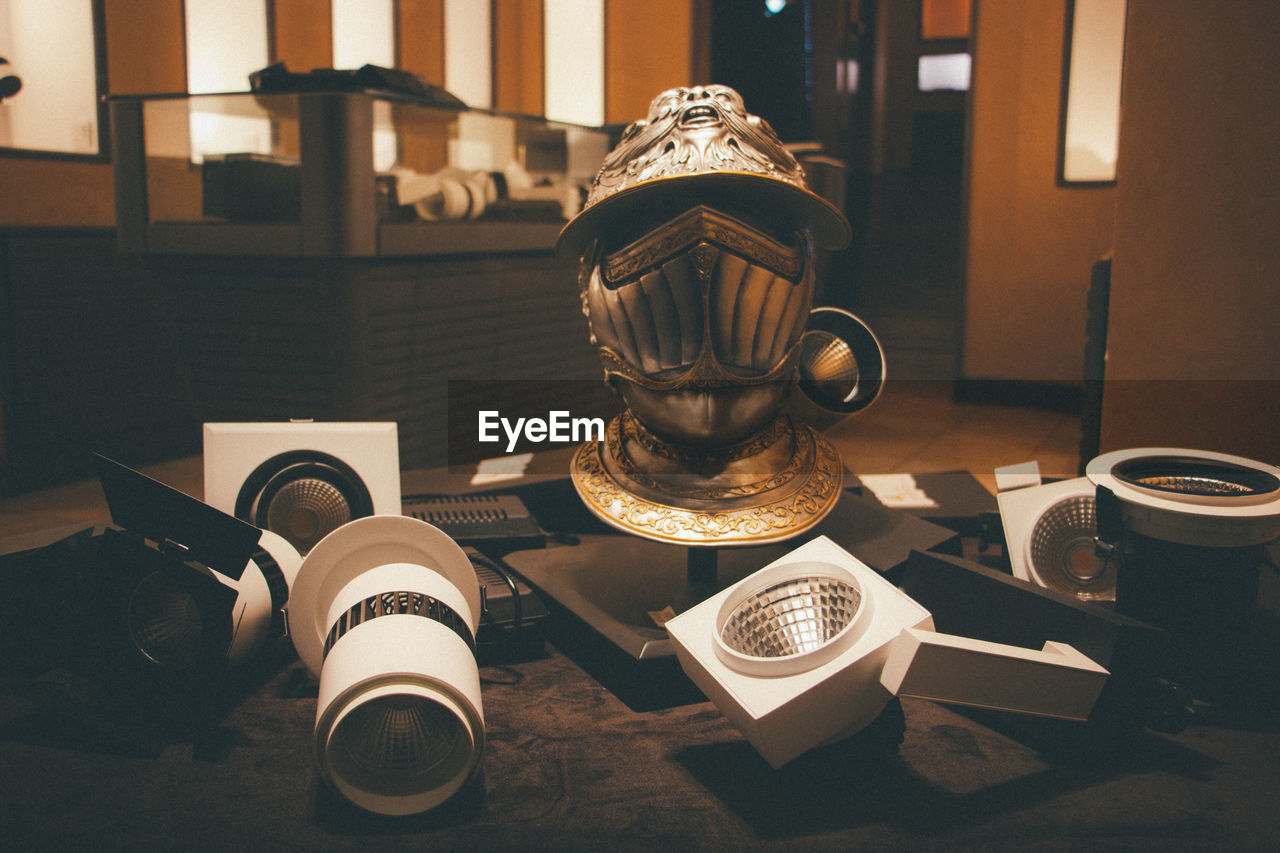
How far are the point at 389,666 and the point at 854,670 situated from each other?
0.62 meters

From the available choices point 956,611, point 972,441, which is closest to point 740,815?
point 956,611

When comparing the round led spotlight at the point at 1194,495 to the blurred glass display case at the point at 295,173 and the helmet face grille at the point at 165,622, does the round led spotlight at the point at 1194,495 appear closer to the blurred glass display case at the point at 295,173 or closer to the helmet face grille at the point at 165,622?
the helmet face grille at the point at 165,622

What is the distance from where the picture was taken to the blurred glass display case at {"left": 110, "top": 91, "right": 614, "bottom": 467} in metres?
2.81

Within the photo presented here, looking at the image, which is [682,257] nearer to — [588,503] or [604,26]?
[588,503]

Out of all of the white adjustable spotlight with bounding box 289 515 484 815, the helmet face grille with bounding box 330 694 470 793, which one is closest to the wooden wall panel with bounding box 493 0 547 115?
the white adjustable spotlight with bounding box 289 515 484 815

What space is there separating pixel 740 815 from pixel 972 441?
292cm

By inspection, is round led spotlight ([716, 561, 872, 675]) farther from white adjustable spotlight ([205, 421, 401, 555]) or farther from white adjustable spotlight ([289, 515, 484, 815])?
white adjustable spotlight ([205, 421, 401, 555])

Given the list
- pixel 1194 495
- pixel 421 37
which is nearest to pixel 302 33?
pixel 421 37

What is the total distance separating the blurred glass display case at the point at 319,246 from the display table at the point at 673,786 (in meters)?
1.56

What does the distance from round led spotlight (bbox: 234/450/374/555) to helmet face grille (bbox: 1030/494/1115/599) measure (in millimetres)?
1346

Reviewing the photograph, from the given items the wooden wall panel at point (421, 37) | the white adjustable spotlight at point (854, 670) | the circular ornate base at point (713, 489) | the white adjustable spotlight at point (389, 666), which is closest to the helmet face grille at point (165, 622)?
the white adjustable spotlight at point (389, 666)

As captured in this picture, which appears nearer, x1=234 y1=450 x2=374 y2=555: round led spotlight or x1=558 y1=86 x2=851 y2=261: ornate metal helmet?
x1=558 y1=86 x2=851 y2=261: ornate metal helmet

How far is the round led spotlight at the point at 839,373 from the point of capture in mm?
2096

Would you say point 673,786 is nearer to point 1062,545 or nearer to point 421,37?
point 1062,545
